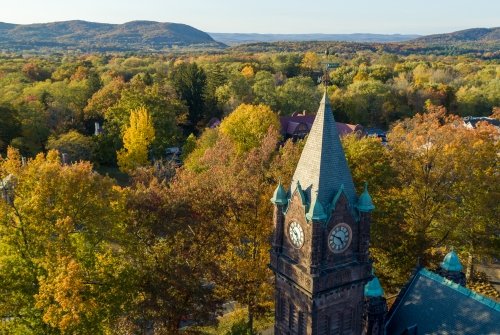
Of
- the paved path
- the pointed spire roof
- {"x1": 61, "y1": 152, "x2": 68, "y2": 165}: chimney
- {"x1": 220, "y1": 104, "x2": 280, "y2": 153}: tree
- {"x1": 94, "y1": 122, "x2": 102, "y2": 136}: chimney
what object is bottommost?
the paved path

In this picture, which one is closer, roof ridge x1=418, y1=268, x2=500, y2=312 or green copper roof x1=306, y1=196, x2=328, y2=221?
green copper roof x1=306, y1=196, x2=328, y2=221

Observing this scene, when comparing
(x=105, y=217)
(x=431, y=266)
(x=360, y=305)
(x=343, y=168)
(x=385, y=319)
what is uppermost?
(x=343, y=168)

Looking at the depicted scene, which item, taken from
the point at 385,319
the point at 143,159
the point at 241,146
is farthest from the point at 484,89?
the point at 385,319

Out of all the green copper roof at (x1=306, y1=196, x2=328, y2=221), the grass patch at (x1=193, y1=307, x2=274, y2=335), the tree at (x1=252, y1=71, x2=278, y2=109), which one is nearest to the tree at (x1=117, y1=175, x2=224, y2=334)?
the grass patch at (x1=193, y1=307, x2=274, y2=335)

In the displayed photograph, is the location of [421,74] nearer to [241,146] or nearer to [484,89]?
[484,89]

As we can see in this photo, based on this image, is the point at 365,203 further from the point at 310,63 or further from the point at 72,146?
the point at 310,63

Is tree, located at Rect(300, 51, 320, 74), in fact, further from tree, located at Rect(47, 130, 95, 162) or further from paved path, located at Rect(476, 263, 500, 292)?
paved path, located at Rect(476, 263, 500, 292)
